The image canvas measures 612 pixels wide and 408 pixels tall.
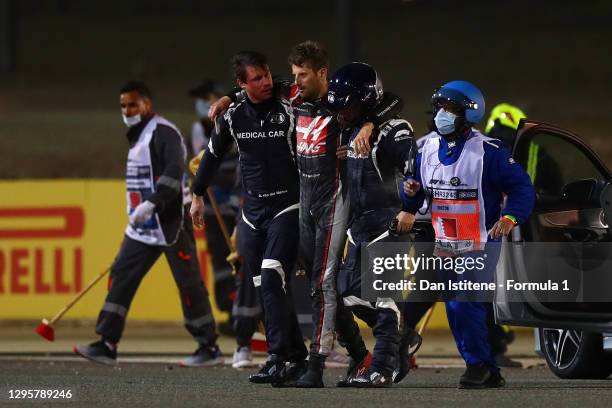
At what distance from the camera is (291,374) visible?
1073cm

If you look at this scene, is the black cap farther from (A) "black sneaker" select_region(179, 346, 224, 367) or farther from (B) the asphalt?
(A) "black sneaker" select_region(179, 346, 224, 367)

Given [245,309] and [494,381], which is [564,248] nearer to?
[494,381]

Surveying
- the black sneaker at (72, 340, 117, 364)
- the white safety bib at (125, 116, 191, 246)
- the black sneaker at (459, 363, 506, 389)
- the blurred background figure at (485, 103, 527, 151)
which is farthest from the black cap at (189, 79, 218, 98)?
the black sneaker at (459, 363, 506, 389)

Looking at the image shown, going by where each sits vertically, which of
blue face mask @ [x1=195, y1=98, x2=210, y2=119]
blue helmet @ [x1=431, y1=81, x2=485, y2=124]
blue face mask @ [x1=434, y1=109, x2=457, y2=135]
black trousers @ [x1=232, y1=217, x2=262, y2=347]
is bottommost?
black trousers @ [x1=232, y1=217, x2=262, y2=347]

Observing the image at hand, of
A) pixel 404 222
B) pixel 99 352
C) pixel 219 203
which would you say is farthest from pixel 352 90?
pixel 219 203

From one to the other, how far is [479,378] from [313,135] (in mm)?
1634

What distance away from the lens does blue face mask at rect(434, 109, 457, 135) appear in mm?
10414

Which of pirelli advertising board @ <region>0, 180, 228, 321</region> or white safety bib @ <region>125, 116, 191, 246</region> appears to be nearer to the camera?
white safety bib @ <region>125, 116, 191, 246</region>

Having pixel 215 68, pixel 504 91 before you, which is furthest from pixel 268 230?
pixel 215 68

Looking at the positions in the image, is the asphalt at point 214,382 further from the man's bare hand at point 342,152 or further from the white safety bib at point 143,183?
the man's bare hand at point 342,152

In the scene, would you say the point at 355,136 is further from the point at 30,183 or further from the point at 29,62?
the point at 29,62

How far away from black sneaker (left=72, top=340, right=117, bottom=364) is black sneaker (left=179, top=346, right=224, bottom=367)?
498 millimetres

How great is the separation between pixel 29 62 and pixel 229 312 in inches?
1227

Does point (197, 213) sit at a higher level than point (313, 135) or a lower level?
lower
